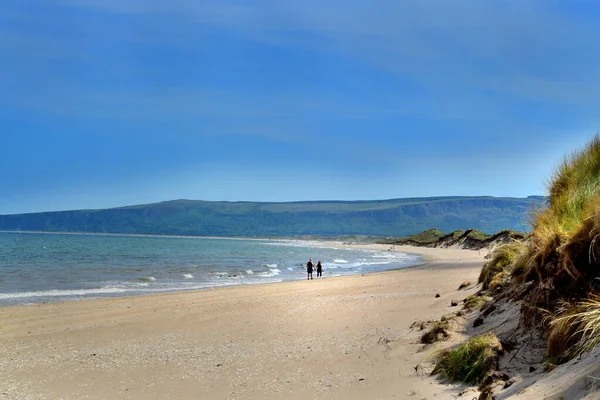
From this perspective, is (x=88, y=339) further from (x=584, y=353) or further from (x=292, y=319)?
(x=584, y=353)

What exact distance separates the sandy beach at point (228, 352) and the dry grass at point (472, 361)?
0.20 metres

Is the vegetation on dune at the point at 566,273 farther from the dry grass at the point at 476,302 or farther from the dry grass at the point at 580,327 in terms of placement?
the dry grass at the point at 476,302

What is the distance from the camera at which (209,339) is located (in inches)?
358

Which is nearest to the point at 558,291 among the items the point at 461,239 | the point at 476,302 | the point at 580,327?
the point at 580,327

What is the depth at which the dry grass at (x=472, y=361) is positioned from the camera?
5.09 m

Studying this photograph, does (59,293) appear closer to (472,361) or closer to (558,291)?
(472,361)

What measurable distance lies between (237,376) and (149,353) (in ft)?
7.66

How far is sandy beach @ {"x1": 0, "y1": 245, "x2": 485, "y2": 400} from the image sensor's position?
5.99m

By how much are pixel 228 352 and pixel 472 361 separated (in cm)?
415

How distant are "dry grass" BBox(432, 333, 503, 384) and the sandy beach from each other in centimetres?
20

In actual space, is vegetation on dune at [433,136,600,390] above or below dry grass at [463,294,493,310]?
above

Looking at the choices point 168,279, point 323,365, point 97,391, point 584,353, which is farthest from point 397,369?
point 168,279

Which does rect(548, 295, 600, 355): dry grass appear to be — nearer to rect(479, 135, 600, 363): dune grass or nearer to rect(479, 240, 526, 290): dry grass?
rect(479, 135, 600, 363): dune grass

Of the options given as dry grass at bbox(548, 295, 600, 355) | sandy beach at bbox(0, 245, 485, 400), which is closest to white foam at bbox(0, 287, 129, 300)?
sandy beach at bbox(0, 245, 485, 400)
